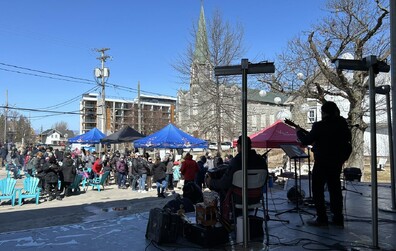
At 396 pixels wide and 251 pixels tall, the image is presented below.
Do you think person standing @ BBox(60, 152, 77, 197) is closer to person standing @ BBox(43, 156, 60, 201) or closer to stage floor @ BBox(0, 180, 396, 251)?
person standing @ BBox(43, 156, 60, 201)

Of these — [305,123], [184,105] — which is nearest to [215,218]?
[184,105]

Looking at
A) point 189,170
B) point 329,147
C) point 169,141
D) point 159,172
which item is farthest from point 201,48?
point 329,147

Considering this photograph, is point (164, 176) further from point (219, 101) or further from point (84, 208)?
point (219, 101)

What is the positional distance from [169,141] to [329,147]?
12183 millimetres

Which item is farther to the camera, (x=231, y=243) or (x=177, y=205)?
(x=177, y=205)

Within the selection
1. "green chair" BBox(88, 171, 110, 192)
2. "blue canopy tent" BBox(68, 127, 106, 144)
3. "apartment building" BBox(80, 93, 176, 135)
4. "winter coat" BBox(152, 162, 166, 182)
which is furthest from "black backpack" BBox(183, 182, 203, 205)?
"apartment building" BBox(80, 93, 176, 135)

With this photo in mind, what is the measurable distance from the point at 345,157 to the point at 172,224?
9.31 ft

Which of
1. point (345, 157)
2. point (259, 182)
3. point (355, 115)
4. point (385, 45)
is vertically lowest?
point (259, 182)

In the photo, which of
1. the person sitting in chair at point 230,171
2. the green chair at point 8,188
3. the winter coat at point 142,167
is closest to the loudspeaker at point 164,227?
the person sitting in chair at point 230,171

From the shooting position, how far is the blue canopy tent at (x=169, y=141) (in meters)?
17.0

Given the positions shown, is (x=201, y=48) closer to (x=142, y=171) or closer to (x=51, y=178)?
(x=142, y=171)

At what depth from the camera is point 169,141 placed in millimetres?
17109

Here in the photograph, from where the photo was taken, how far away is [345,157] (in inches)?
217

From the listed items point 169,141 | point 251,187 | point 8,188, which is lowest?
point 8,188
